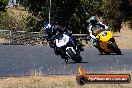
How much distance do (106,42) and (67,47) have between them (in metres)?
3.99

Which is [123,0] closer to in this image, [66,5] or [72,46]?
[66,5]

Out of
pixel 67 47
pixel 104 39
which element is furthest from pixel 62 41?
pixel 104 39

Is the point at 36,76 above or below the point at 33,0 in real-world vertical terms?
below

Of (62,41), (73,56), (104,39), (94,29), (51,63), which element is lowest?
(51,63)

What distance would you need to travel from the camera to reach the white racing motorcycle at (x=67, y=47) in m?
19.6

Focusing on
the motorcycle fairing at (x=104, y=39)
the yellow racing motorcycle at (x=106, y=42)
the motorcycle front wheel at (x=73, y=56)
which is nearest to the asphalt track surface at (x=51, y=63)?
the motorcycle front wheel at (x=73, y=56)

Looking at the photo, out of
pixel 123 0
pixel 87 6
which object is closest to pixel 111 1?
pixel 123 0

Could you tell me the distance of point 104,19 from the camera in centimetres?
5975

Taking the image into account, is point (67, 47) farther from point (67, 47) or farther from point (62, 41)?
point (62, 41)

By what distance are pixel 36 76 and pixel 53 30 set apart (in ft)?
18.8

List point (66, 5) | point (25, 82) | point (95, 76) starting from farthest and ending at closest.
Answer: point (66, 5) → point (25, 82) → point (95, 76)

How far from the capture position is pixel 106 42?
23125 mm

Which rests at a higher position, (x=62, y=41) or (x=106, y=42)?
(x=106, y=42)

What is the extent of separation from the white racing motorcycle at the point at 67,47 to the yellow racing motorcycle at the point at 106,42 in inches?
144
